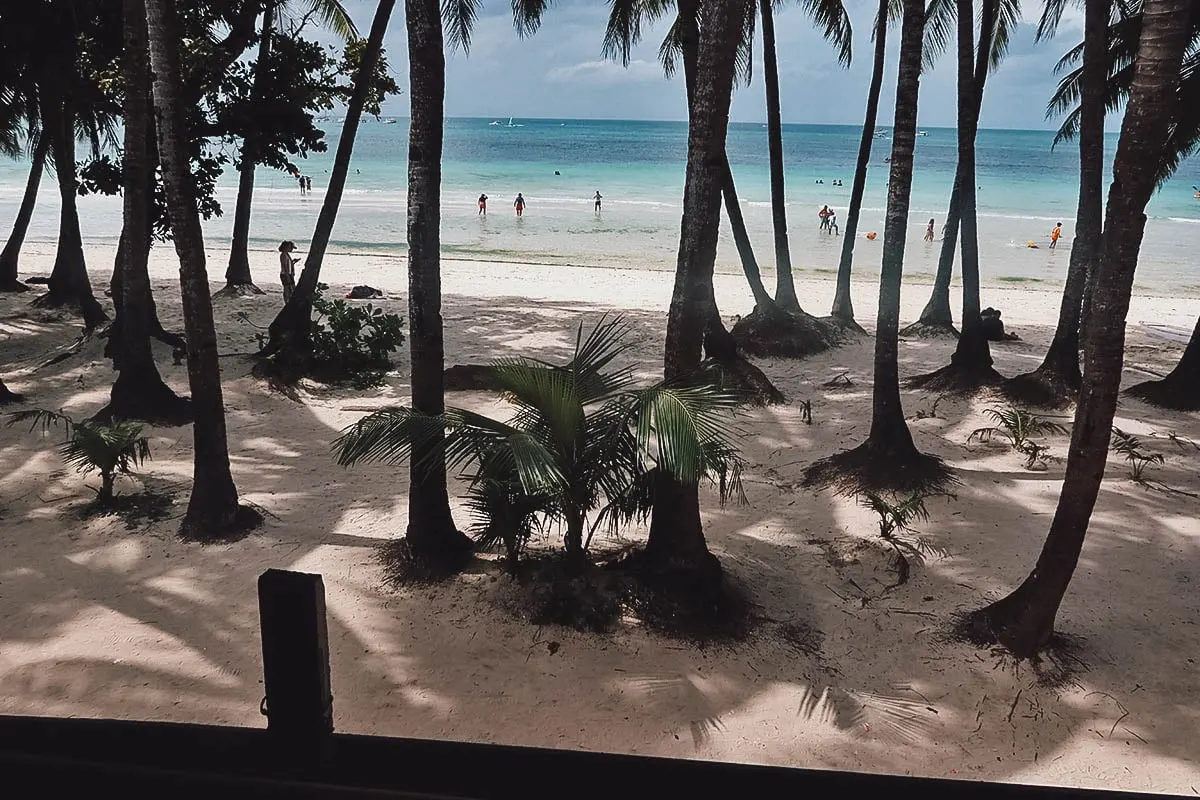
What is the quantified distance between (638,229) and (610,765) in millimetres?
36069

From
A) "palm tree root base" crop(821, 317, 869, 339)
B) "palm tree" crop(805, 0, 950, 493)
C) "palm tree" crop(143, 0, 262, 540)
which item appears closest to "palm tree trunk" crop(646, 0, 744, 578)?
"palm tree" crop(805, 0, 950, 493)

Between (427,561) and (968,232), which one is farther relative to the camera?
(968,232)

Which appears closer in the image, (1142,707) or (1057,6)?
(1142,707)

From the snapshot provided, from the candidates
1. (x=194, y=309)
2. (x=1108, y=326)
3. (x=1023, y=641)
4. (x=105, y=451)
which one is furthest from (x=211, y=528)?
(x=1108, y=326)

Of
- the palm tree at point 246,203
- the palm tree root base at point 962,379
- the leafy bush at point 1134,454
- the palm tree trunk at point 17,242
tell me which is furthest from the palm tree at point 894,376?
the palm tree trunk at point 17,242

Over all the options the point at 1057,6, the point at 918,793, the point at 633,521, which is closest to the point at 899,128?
the point at 633,521

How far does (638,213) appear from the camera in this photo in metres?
41.9

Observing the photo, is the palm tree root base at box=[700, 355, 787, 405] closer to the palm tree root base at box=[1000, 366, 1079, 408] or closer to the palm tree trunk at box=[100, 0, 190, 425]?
the palm tree root base at box=[1000, 366, 1079, 408]

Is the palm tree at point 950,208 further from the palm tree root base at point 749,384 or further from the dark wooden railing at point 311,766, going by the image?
the dark wooden railing at point 311,766

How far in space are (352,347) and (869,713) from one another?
27.5 ft

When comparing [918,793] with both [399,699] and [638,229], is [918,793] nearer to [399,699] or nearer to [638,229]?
[399,699]

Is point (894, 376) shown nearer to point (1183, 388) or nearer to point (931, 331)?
point (1183, 388)

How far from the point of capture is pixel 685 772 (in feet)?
3.67

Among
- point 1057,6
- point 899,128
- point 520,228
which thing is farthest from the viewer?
point 520,228
